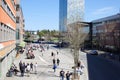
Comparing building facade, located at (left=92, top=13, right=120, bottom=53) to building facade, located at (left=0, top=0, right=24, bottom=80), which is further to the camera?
building facade, located at (left=92, top=13, right=120, bottom=53)

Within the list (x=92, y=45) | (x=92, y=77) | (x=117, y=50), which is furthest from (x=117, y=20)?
(x=92, y=77)

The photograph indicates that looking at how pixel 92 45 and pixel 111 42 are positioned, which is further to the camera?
pixel 92 45

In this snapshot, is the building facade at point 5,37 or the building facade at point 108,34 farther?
the building facade at point 108,34

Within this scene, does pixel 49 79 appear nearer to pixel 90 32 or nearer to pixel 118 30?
pixel 118 30

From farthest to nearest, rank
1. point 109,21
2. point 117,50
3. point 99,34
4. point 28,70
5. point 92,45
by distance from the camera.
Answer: point 92,45
point 99,34
point 109,21
point 117,50
point 28,70

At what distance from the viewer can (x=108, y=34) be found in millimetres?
90312

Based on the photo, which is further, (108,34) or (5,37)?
(108,34)

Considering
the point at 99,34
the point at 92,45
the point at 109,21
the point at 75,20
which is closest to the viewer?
the point at 75,20

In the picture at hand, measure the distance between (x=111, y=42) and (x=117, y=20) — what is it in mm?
6890

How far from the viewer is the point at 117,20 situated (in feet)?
271

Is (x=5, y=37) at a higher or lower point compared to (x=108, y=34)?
lower

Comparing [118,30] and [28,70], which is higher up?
[118,30]

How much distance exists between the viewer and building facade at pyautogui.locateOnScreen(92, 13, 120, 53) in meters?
81.4

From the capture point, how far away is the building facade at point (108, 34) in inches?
3204
